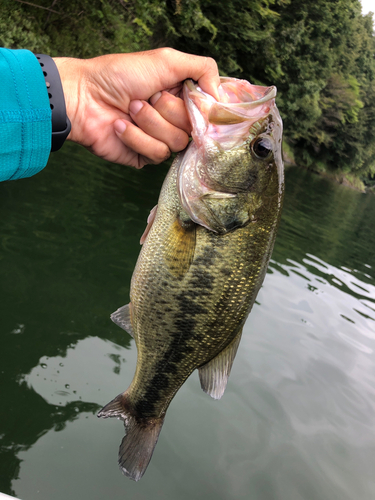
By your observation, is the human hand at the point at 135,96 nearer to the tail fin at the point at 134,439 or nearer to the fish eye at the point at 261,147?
the fish eye at the point at 261,147

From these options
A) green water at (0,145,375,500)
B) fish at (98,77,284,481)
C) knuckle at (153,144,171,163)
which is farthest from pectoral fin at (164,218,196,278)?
green water at (0,145,375,500)

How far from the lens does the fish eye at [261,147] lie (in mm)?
1990

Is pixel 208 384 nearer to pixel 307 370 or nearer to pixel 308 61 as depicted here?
pixel 307 370

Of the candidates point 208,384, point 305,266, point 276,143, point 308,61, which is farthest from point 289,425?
point 308,61

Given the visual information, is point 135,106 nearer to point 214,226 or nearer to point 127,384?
point 214,226

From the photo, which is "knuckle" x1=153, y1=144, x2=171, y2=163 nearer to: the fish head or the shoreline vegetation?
the fish head

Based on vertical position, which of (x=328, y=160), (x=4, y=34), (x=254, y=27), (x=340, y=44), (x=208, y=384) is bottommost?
(x=328, y=160)

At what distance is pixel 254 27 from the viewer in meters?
17.1

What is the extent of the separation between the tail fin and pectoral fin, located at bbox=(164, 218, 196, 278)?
88cm

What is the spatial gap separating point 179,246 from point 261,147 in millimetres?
638

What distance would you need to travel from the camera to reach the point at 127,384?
3.89 meters

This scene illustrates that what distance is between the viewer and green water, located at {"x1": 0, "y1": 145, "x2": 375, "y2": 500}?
3.13 metres

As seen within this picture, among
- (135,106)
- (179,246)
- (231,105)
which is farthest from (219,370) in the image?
(135,106)

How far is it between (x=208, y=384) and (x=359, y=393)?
3500 mm
